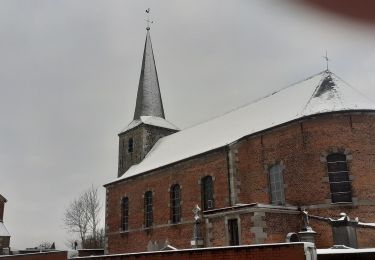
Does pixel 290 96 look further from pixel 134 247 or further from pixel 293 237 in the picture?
pixel 134 247

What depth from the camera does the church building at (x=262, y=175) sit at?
1930cm

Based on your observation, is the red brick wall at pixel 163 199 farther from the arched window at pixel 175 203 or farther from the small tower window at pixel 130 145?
the small tower window at pixel 130 145

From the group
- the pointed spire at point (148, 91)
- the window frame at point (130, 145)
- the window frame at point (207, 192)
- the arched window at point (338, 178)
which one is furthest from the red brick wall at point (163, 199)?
the pointed spire at point (148, 91)

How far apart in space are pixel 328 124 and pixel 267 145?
356 cm

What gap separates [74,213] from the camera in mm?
61750

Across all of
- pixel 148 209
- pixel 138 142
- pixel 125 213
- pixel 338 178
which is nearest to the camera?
pixel 338 178

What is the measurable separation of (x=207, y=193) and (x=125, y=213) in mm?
10160

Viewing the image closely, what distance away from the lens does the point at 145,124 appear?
1473 inches

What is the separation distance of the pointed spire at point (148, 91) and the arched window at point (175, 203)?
13.5 meters

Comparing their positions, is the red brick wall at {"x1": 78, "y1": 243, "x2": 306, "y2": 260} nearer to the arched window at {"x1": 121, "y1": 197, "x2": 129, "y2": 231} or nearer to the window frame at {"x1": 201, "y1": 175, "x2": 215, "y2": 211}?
the window frame at {"x1": 201, "y1": 175, "x2": 215, "y2": 211}

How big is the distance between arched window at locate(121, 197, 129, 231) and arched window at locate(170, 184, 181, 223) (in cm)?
613

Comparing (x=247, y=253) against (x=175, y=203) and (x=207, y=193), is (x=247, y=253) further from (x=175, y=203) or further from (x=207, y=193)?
(x=175, y=203)

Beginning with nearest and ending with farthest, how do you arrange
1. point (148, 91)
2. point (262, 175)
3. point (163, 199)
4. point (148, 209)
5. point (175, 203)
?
point (262, 175)
point (175, 203)
point (163, 199)
point (148, 209)
point (148, 91)

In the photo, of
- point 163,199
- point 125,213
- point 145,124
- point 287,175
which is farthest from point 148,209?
point 287,175
